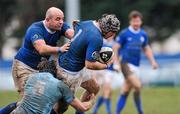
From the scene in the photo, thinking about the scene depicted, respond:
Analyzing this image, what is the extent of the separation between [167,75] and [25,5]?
1665 cm

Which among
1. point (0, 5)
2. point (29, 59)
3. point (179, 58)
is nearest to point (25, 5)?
point (0, 5)

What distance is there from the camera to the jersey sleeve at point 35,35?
11242 mm

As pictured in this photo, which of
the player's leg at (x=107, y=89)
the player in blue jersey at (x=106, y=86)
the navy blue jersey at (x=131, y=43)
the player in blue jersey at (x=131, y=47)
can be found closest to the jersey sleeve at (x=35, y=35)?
the player in blue jersey at (x=131, y=47)

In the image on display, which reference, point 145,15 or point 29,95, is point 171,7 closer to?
point 145,15

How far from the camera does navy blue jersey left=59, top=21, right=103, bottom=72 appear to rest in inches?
408

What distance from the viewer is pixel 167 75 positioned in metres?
28.2

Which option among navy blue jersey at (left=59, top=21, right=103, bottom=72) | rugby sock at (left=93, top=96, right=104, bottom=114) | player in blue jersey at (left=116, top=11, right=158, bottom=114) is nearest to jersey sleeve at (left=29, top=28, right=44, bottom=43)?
navy blue jersey at (left=59, top=21, right=103, bottom=72)

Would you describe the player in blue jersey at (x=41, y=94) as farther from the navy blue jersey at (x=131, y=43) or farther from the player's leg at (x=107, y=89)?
the player's leg at (x=107, y=89)

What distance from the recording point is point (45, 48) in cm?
1087

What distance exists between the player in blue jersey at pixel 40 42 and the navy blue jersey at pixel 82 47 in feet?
0.51

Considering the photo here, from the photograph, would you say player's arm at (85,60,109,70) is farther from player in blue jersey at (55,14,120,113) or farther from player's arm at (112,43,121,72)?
player's arm at (112,43,121,72)

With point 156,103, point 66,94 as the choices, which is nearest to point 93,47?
point 66,94

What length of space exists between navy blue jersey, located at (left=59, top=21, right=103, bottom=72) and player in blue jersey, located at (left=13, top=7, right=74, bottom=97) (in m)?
0.16

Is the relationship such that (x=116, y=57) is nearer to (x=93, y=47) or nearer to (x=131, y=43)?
(x=131, y=43)
